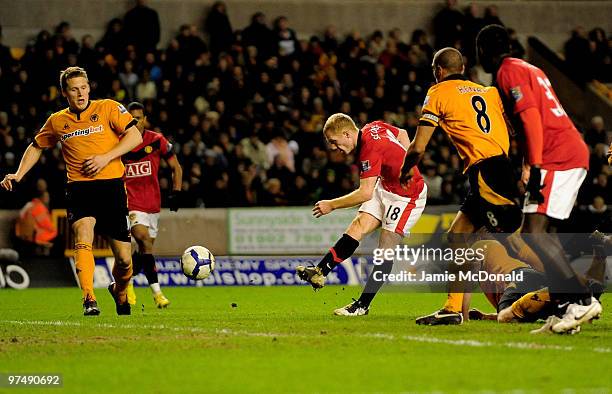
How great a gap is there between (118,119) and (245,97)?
11.5 m

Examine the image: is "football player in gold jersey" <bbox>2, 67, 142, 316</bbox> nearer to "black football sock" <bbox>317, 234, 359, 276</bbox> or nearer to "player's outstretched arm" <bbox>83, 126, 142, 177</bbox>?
"player's outstretched arm" <bbox>83, 126, 142, 177</bbox>

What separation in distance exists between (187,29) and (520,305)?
14715mm

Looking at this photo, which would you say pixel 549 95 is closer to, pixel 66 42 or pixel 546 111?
pixel 546 111

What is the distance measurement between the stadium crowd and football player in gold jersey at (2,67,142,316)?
811 cm

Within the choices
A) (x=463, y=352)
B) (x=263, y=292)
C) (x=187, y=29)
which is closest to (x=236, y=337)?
(x=463, y=352)

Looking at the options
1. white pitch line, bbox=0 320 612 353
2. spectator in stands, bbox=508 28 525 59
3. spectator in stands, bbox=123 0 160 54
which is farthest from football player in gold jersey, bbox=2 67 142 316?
spectator in stands, bbox=508 28 525 59

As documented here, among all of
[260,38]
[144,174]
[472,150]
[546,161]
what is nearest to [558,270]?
[546,161]

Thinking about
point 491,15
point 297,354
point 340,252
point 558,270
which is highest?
point 491,15

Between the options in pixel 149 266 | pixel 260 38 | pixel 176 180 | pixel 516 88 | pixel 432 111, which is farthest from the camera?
pixel 260 38

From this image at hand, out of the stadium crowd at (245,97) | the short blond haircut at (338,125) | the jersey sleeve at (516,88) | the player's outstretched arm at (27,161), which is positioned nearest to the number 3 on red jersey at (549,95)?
the jersey sleeve at (516,88)

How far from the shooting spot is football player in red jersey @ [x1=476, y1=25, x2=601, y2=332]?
27.8 ft

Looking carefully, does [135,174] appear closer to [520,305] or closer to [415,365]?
[520,305]

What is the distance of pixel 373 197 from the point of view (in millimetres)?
11578

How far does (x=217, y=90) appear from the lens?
73.0 feet
